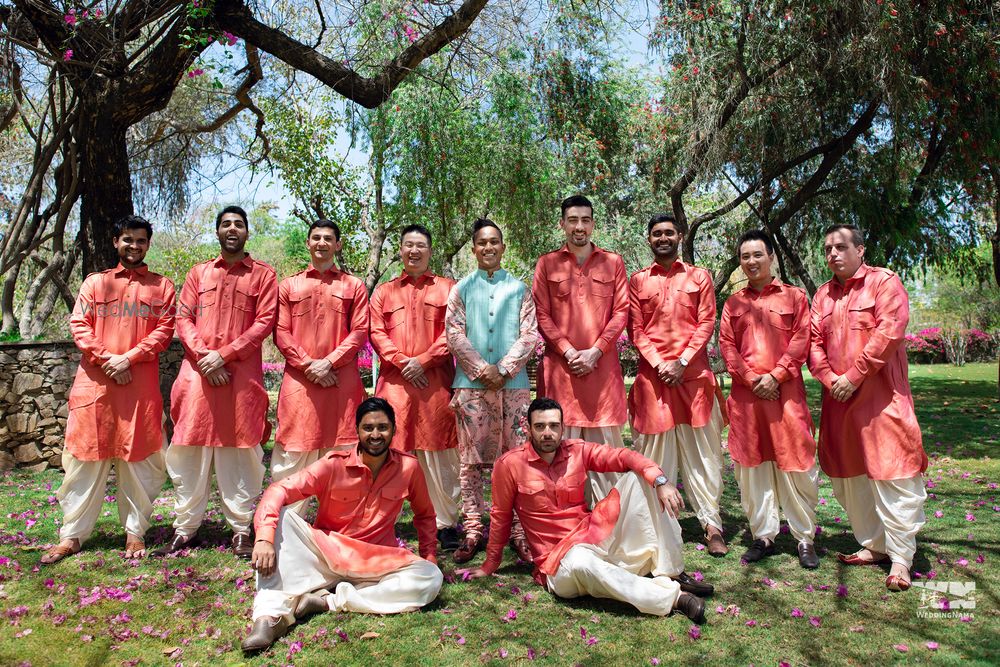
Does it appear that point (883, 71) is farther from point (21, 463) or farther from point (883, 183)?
point (21, 463)

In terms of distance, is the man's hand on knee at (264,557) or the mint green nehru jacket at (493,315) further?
the mint green nehru jacket at (493,315)

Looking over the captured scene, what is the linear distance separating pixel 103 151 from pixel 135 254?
2797 millimetres

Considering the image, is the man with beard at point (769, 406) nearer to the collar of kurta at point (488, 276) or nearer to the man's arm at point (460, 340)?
the collar of kurta at point (488, 276)

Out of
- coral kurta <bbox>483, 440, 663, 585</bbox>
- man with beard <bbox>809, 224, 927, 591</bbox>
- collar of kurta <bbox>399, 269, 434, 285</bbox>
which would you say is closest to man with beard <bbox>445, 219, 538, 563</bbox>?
collar of kurta <bbox>399, 269, 434, 285</bbox>

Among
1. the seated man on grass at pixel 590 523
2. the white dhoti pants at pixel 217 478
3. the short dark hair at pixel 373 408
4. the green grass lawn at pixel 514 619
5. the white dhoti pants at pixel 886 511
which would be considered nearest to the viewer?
the green grass lawn at pixel 514 619

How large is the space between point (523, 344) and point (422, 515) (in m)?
1.24

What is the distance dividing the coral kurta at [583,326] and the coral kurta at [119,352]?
2443 millimetres

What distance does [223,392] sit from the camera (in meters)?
4.57

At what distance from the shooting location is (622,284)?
191 inches

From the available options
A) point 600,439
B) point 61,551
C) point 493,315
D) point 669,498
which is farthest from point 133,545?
point 669,498

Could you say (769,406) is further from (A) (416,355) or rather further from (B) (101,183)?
(B) (101,183)

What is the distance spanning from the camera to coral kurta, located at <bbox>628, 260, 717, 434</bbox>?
4.73 meters

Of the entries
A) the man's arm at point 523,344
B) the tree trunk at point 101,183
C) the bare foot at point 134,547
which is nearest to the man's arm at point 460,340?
the man's arm at point 523,344

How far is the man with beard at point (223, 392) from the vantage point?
14.8 feet
